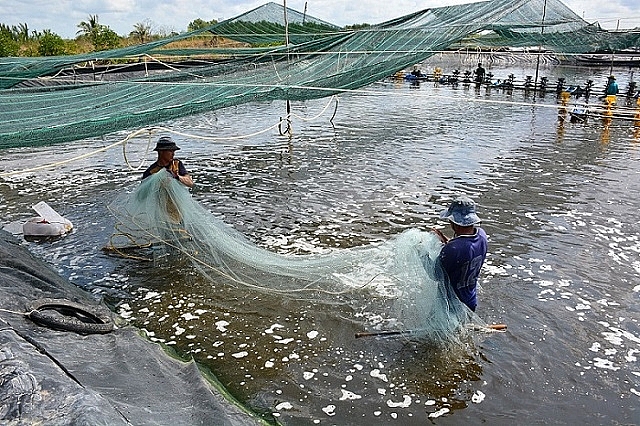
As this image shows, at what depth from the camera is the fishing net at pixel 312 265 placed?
4324 millimetres

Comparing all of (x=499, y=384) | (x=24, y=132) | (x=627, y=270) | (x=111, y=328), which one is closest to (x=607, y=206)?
(x=627, y=270)

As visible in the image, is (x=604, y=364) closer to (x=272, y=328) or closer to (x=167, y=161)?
(x=272, y=328)

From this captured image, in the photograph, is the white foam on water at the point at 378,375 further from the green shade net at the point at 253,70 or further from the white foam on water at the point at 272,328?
the green shade net at the point at 253,70

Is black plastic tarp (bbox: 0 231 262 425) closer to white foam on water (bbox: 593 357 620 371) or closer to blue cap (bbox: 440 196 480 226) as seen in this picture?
blue cap (bbox: 440 196 480 226)

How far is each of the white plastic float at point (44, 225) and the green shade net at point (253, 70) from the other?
982mm

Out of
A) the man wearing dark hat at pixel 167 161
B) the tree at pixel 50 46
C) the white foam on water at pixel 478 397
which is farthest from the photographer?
the tree at pixel 50 46

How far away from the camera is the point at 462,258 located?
159 inches

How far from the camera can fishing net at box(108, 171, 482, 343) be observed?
14.2 feet

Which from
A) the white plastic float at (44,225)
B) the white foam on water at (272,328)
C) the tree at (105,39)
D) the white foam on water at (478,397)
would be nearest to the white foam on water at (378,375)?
the white foam on water at (478,397)

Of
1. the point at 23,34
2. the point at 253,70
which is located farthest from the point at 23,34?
the point at 253,70

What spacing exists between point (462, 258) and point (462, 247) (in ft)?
0.28

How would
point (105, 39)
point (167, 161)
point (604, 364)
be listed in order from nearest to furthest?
point (604, 364) → point (167, 161) → point (105, 39)

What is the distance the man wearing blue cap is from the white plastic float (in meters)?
5.45

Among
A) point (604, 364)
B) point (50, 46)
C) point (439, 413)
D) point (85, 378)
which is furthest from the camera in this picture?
point (50, 46)
